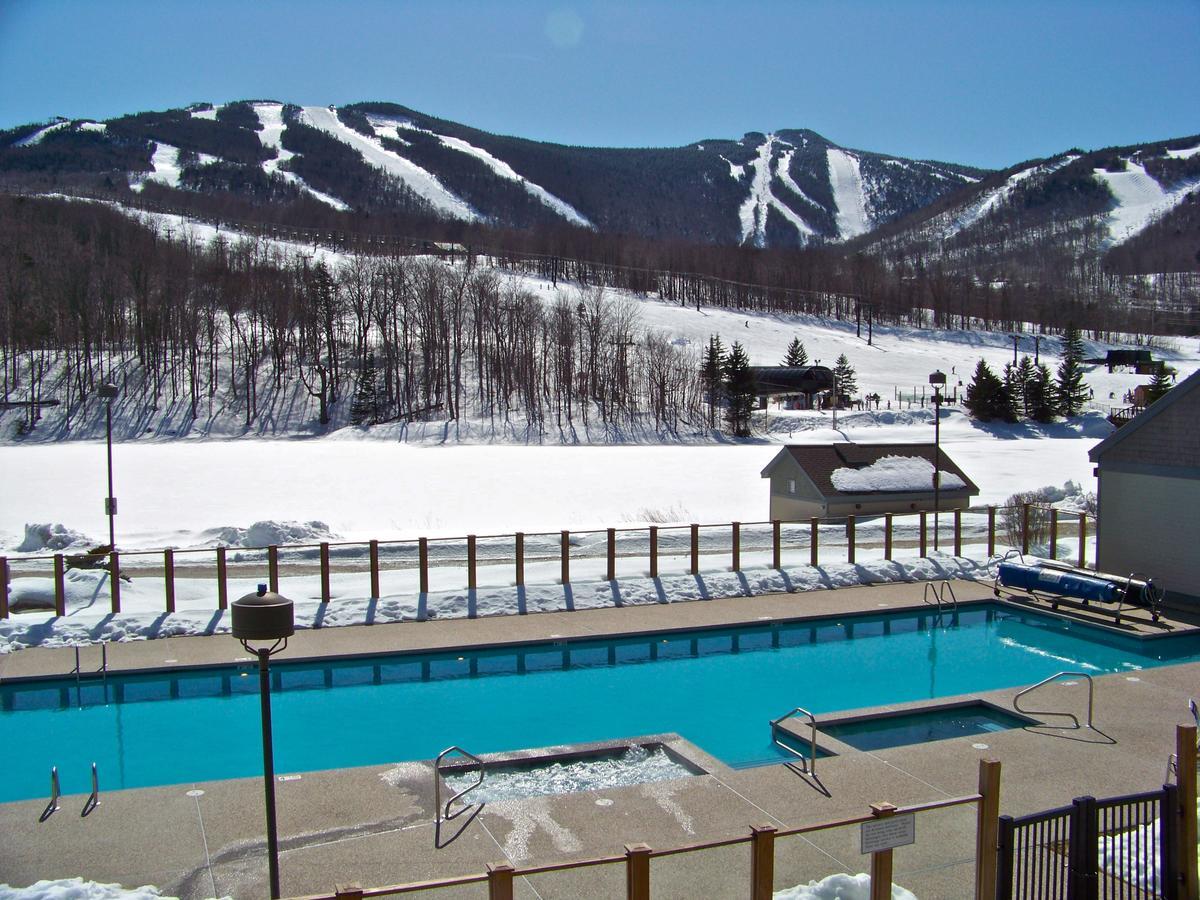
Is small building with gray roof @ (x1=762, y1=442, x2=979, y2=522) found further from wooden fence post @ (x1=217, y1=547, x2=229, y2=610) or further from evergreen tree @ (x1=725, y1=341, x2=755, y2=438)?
evergreen tree @ (x1=725, y1=341, x2=755, y2=438)

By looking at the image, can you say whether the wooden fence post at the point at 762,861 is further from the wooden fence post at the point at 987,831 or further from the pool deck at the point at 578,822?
the wooden fence post at the point at 987,831

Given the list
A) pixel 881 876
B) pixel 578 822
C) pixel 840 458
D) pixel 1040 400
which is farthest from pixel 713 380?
pixel 881 876

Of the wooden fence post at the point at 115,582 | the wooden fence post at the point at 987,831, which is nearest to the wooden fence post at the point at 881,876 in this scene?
the wooden fence post at the point at 987,831

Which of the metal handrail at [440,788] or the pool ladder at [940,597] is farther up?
the metal handrail at [440,788]

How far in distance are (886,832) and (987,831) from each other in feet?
4.12

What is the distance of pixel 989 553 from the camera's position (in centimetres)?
2162

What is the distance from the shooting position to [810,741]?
11367 mm

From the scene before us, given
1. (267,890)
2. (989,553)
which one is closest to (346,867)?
(267,890)

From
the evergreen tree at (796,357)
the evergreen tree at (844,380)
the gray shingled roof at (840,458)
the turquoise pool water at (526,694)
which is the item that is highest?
the evergreen tree at (796,357)

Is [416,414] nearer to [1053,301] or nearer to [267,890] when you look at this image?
[267,890]

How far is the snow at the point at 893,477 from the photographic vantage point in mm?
26406

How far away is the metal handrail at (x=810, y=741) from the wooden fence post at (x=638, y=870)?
4.15m

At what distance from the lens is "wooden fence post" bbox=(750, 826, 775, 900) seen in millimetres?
6199

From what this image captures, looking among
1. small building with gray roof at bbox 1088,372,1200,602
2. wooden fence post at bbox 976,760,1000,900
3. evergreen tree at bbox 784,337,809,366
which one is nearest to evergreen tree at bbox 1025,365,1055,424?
evergreen tree at bbox 784,337,809,366
